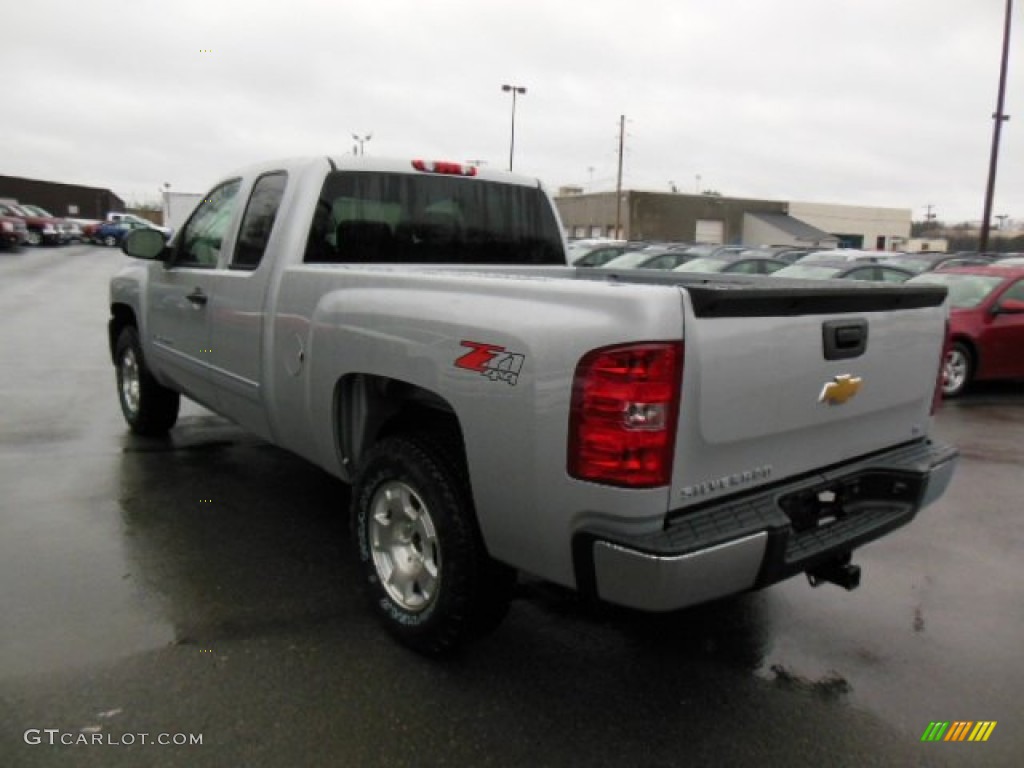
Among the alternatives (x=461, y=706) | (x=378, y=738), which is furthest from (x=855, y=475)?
(x=378, y=738)

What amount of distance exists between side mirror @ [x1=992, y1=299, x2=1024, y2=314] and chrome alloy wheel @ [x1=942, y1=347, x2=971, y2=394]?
582mm

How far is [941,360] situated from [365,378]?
7.96 feet

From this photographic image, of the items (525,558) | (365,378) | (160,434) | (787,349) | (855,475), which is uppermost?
(787,349)

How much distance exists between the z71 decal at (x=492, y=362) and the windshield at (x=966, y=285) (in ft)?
26.9

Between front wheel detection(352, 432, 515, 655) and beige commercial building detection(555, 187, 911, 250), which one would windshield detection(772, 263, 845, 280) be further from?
beige commercial building detection(555, 187, 911, 250)

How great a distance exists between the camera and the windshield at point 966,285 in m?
9.59

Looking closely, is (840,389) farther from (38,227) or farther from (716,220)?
(716,220)

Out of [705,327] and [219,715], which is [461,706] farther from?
[705,327]

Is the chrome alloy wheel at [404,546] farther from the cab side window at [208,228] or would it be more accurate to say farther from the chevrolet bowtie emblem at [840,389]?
the cab side window at [208,228]

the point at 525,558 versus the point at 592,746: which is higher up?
the point at 525,558

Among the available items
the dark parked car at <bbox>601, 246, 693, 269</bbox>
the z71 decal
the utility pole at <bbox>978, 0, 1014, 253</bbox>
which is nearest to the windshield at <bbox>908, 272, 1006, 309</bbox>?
the dark parked car at <bbox>601, 246, 693, 269</bbox>

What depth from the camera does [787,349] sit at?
106 inches

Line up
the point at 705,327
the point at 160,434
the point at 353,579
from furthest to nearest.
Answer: the point at 160,434 → the point at 353,579 → the point at 705,327

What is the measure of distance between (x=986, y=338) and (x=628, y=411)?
28.0 ft
